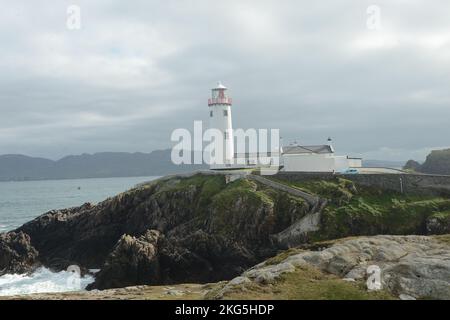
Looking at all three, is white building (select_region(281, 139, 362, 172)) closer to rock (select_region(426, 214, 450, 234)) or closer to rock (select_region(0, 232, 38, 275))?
rock (select_region(426, 214, 450, 234))

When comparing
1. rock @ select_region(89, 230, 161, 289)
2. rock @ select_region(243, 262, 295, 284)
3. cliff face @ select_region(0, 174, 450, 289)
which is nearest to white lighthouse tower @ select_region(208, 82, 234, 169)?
cliff face @ select_region(0, 174, 450, 289)

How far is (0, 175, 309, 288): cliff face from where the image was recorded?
50938 mm

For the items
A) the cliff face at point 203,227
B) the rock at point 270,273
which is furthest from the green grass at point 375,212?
the rock at point 270,273

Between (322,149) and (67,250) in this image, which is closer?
(67,250)

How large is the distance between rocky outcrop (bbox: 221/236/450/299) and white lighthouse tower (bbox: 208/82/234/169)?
47757 mm

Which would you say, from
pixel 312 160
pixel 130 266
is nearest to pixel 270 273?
pixel 130 266

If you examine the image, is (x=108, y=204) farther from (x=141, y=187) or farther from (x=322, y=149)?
(x=322, y=149)

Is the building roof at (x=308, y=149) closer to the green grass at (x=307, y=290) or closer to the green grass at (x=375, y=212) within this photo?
the green grass at (x=375, y=212)

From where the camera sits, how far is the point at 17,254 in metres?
61.7

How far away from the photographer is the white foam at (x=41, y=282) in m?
50.8

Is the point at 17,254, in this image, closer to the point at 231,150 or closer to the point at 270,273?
the point at 231,150

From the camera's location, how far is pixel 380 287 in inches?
981

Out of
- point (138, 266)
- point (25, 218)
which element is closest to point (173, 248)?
point (138, 266)
